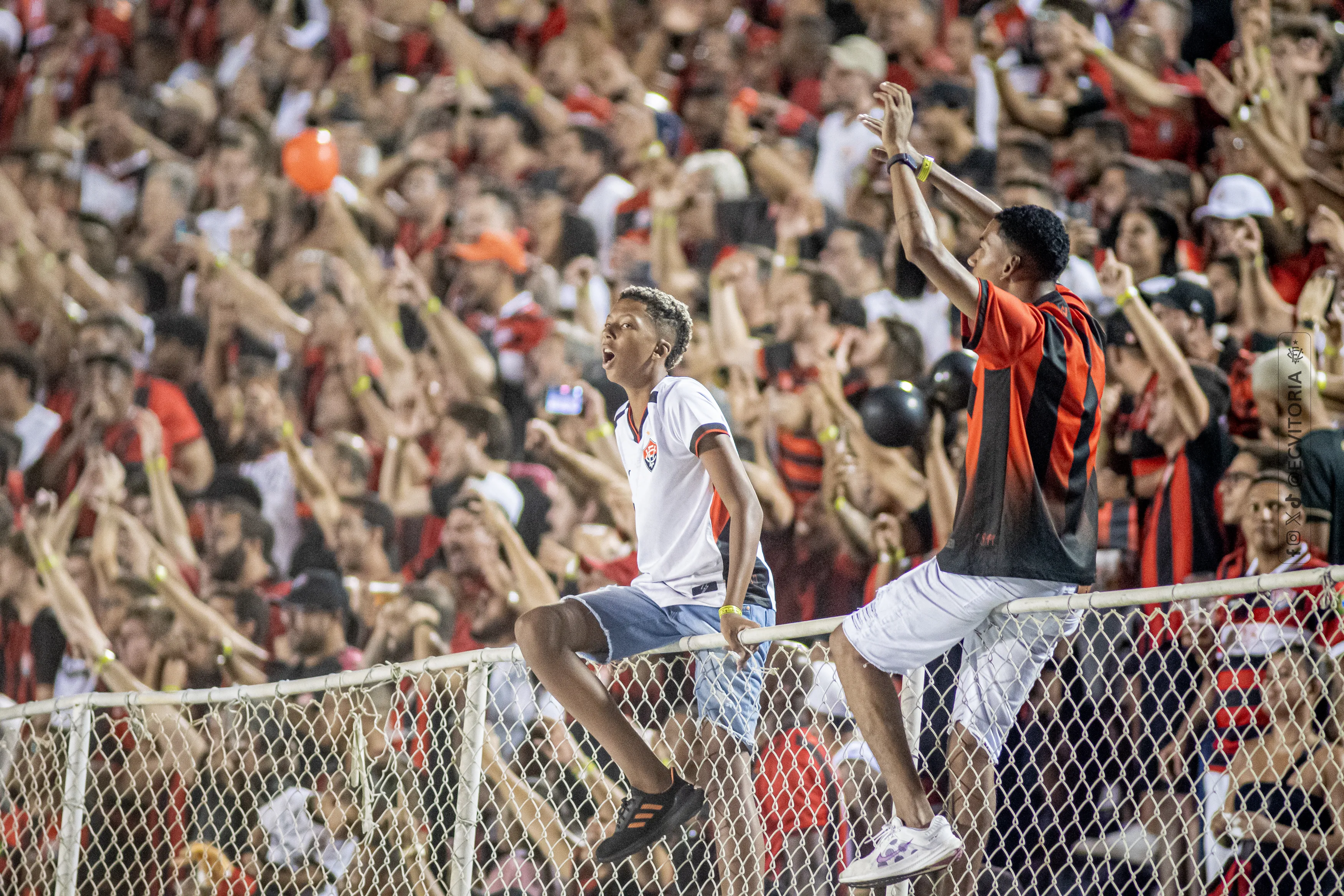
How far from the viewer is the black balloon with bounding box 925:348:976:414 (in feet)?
16.2

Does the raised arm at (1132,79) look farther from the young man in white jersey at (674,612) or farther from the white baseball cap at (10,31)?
the white baseball cap at (10,31)

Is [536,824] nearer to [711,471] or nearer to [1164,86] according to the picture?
[711,471]

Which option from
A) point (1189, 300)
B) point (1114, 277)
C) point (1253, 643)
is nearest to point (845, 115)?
point (1189, 300)

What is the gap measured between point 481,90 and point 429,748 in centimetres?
521

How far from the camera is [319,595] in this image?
19.2 ft

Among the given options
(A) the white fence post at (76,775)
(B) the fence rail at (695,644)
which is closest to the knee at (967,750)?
(B) the fence rail at (695,644)

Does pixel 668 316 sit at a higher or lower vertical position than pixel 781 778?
higher

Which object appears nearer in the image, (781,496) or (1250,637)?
(1250,637)

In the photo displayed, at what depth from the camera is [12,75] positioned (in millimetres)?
10477

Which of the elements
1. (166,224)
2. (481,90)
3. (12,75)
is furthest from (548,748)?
(12,75)

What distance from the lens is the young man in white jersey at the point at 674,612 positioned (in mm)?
3129

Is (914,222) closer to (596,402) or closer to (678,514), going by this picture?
(678,514)

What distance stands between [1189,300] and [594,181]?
3.33 m

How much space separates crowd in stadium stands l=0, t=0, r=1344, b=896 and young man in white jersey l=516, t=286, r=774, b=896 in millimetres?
107
